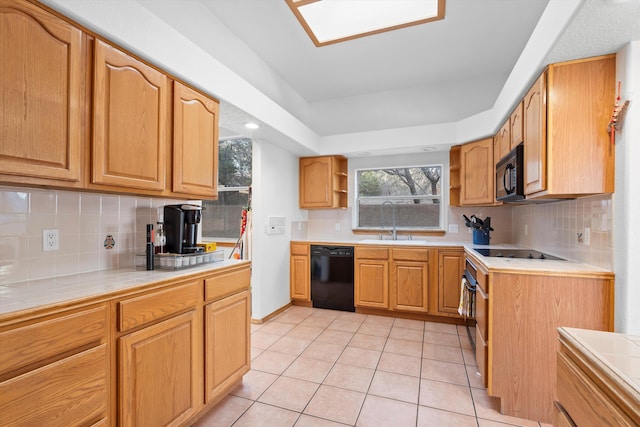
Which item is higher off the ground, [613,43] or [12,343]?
[613,43]

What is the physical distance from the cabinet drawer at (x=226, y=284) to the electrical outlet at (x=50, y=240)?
0.79 m

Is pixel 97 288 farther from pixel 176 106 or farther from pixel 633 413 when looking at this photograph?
pixel 633 413

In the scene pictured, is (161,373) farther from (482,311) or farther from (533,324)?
(533,324)

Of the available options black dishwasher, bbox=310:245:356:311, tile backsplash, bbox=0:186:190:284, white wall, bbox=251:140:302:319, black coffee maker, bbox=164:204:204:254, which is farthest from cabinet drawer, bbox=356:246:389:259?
tile backsplash, bbox=0:186:190:284

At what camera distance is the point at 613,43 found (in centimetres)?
166

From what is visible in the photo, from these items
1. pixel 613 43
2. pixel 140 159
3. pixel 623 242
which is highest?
pixel 613 43

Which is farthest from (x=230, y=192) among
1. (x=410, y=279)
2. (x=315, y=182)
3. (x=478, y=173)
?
(x=478, y=173)

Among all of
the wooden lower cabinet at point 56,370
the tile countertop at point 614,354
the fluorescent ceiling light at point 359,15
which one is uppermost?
the fluorescent ceiling light at point 359,15

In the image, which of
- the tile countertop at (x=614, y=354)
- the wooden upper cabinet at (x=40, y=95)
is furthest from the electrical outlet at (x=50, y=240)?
the tile countertop at (x=614, y=354)

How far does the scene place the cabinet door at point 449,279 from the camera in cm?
348

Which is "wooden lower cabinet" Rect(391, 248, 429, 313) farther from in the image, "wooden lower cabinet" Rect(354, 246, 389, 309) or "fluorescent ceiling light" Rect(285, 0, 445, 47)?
"fluorescent ceiling light" Rect(285, 0, 445, 47)

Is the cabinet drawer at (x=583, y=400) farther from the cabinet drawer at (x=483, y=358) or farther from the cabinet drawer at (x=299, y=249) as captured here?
the cabinet drawer at (x=299, y=249)

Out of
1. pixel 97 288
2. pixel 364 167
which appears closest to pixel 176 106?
pixel 97 288

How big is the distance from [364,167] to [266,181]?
1608 millimetres
